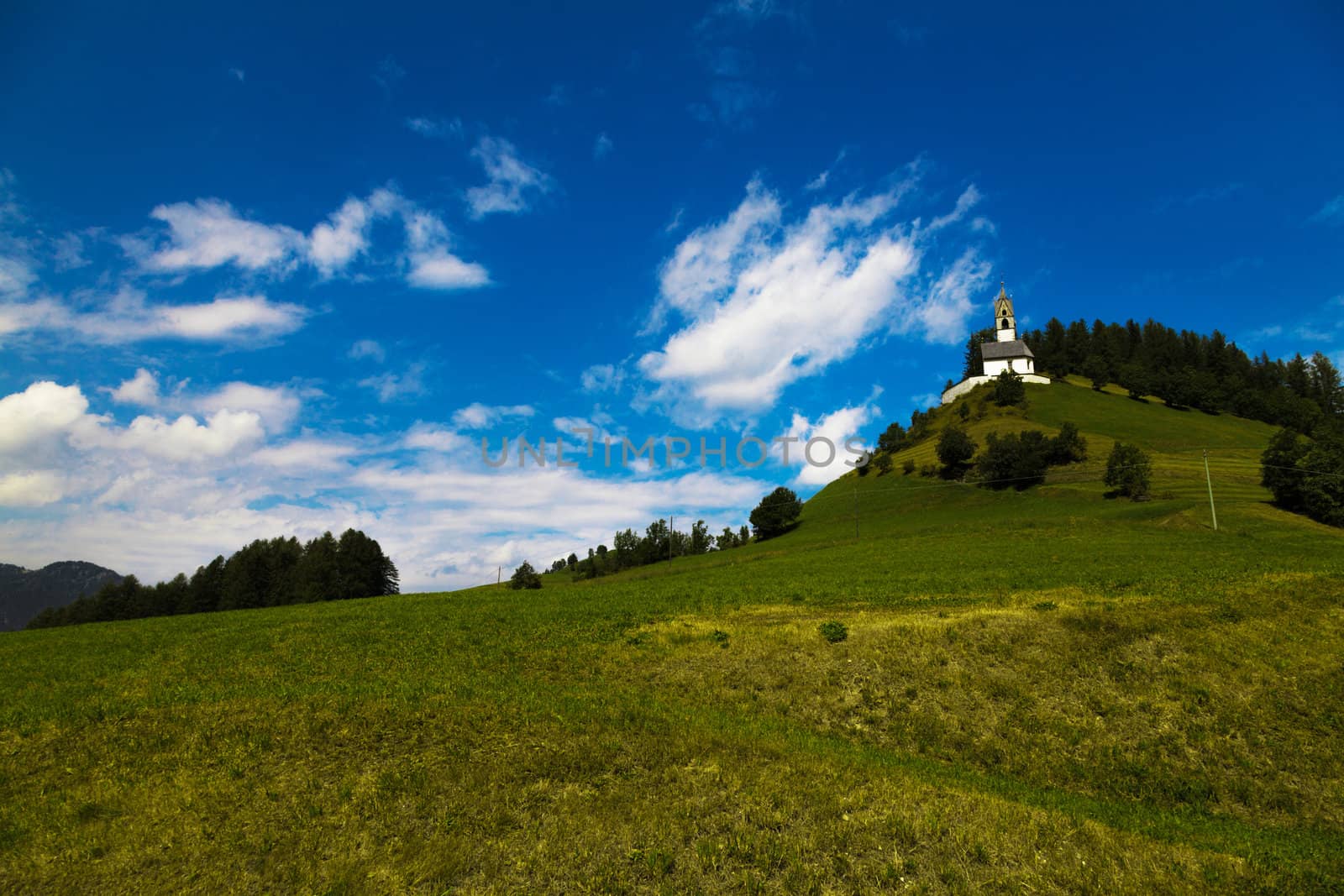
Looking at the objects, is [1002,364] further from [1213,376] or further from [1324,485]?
[1324,485]

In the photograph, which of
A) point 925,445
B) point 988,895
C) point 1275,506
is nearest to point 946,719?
point 988,895

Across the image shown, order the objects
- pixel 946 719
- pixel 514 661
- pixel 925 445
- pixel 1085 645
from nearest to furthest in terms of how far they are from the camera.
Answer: pixel 946 719, pixel 1085 645, pixel 514 661, pixel 925 445

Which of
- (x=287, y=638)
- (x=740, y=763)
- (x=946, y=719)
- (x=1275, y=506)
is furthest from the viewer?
(x=1275, y=506)

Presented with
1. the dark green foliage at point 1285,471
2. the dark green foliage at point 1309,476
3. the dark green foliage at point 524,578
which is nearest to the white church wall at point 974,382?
the dark green foliage at point 1285,471

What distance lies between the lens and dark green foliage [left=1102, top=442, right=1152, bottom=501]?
79.2 meters

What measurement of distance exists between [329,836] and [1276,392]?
225 m

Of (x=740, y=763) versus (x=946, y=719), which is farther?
(x=946, y=719)

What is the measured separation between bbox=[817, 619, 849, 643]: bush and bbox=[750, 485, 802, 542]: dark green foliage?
85.2 metres

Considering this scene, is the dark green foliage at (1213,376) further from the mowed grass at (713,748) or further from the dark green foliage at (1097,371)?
the mowed grass at (713,748)

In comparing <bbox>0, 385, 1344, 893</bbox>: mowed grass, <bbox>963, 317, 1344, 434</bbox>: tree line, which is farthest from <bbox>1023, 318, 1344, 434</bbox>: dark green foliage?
<bbox>0, 385, 1344, 893</bbox>: mowed grass

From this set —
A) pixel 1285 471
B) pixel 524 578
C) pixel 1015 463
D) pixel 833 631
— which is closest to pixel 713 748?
pixel 833 631

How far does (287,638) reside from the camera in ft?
90.6

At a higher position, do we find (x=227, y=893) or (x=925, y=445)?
(x=925, y=445)

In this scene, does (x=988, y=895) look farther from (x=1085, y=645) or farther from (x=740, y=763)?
(x=1085, y=645)
